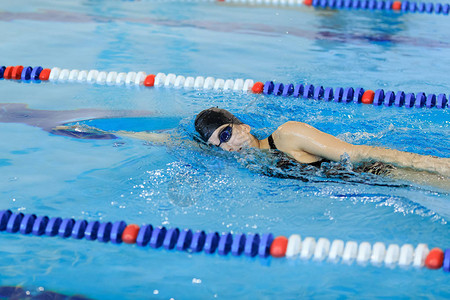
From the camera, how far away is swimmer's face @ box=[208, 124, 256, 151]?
3678 mm

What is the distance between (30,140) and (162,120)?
995 millimetres

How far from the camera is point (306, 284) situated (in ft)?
9.02

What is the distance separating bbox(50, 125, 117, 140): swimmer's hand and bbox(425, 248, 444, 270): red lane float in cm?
242

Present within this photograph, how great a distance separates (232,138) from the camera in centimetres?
368

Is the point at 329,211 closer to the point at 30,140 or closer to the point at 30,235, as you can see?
the point at 30,235

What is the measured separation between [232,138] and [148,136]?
2.75 ft

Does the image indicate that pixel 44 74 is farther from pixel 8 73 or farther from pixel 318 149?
pixel 318 149

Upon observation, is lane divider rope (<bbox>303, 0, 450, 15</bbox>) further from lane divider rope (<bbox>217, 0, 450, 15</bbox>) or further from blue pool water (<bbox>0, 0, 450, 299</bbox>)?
blue pool water (<bbox>0, 0, 450, 299</bbox>)

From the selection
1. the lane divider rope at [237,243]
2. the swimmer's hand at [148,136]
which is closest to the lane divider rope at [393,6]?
the swimmer's hand at [148,136]

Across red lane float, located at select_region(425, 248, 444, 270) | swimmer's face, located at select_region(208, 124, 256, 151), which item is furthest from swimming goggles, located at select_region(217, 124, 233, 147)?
red lane float, located at select_region(425, 248, 444, 270)

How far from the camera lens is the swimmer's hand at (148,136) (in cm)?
421

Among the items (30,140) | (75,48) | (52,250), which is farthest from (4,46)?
(52,250)

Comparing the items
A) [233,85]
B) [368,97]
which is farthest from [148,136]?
[368,97]

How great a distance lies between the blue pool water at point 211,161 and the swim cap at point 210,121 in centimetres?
16
